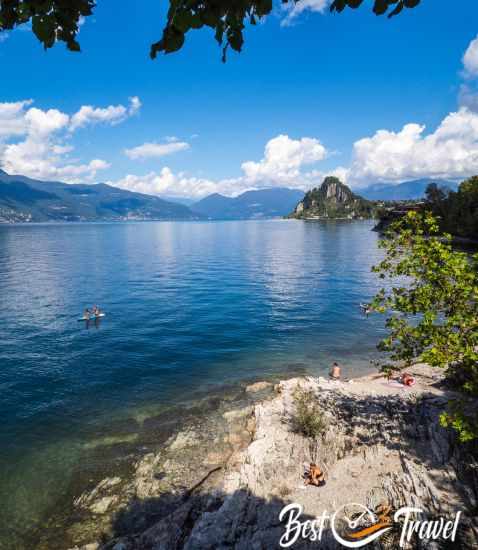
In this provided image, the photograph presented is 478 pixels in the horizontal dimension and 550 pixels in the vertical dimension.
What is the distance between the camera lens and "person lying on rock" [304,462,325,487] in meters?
15.8

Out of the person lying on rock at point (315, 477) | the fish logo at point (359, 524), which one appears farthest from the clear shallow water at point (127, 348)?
the fish logo at point (359, 524)

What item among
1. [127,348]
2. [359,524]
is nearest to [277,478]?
[359,524]

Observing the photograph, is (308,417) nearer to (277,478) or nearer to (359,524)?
(277,478)

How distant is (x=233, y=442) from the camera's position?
20.9 m

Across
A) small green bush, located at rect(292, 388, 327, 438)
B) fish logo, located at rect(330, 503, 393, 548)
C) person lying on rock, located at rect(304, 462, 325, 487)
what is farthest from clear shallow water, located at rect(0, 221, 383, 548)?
fish logo, located at rect(330, 503, 393, 548)

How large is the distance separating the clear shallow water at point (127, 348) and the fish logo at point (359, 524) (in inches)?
543

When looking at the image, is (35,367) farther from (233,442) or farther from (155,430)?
(233,442)

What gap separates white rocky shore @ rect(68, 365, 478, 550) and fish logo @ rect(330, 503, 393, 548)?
0.34 m

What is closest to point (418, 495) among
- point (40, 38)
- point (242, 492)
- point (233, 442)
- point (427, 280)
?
point (242, 492)

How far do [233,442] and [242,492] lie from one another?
17.3 feet

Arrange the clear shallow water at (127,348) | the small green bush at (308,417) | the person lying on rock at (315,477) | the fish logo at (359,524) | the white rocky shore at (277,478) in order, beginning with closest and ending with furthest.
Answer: the fish logo at (359,524)
the white rocky shore at (277,478)
the person lying on rock at (315,477)
the small green bush at (308,417)
the clear shallow water at (127,348)

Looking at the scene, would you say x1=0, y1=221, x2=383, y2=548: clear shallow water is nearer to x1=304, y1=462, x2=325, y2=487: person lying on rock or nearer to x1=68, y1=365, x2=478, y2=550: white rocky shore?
x1=68, y1=365, x2=478, y2=550: white rocky shore

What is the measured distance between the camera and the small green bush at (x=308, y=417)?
19469 millimetres

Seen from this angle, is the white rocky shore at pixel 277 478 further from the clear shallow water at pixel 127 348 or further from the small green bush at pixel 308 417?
the clear shallow water at pixel 127 348
